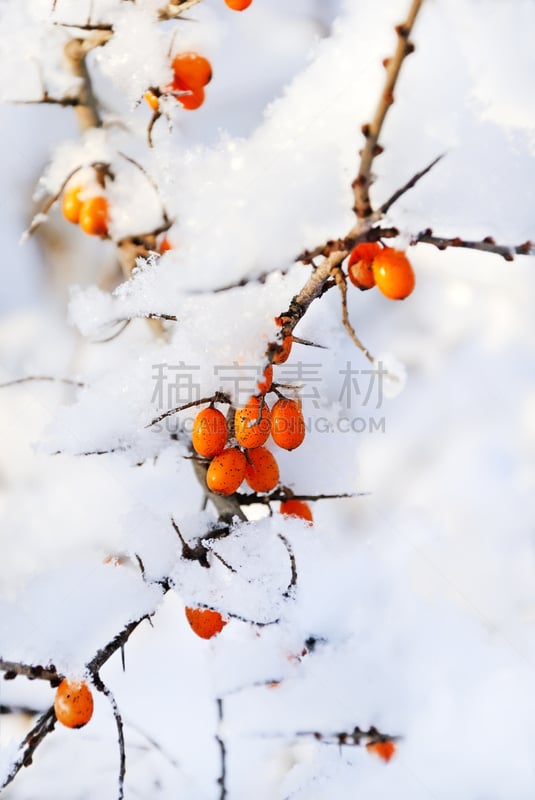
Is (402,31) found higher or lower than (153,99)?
lower

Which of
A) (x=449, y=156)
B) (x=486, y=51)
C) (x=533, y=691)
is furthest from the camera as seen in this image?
(x=533, y=691)

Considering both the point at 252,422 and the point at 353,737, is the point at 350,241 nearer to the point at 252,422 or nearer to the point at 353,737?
the point at 252,422

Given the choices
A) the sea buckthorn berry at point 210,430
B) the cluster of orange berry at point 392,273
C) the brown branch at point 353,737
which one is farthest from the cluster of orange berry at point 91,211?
the brown branch at point 353,737

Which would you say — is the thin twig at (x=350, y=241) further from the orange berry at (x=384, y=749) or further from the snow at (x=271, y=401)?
the orange berry at (x=384, y=749)

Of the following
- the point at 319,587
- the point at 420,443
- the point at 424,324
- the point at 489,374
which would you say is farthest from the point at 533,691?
the point at 424,324

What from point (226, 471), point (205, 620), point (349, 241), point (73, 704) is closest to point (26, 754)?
point (73, 704)

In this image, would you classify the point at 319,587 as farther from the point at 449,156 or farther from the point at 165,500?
the point at 449,156
